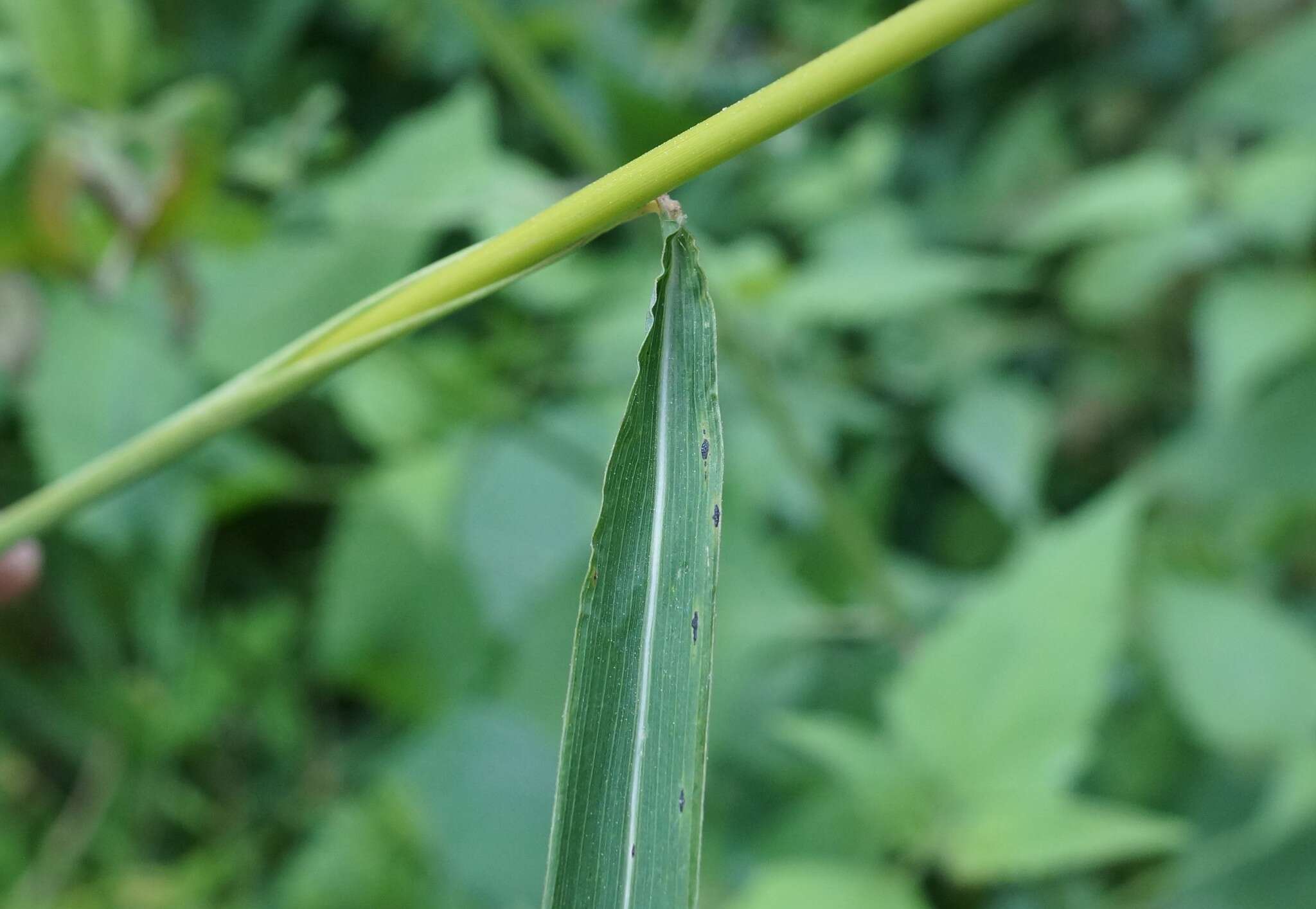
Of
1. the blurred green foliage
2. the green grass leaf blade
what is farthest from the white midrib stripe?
the blurred green foliage

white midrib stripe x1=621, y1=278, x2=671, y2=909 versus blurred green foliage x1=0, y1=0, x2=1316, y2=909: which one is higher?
blurred green foliage x1=0, y1=0, x2=1316, y2=909

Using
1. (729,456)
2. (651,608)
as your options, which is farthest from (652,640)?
(729,456)

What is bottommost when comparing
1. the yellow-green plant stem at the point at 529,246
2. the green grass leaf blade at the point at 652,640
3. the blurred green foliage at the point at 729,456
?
the green grass leaf blade at the point at 652,640

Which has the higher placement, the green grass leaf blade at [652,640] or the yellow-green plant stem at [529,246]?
the yellow-green plant stem at [529,246]

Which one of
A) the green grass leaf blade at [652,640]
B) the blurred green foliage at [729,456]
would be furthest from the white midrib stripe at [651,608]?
the blurred green foliage at [729,456]

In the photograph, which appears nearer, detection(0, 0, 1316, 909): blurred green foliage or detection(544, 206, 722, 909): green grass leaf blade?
detection(544, 206, 722, 909): green grass leaf blade

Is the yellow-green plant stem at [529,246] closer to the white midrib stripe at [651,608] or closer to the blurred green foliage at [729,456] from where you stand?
the white midrib stripe at [651,608]

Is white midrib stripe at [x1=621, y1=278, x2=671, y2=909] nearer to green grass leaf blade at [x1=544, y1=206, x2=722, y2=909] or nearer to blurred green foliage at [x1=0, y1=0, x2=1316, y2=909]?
green grass leaf blade at [x1=544, y1=206, x2=722, y2=909]
